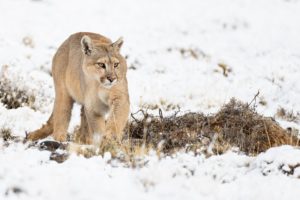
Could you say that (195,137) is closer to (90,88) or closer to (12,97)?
(90,88)

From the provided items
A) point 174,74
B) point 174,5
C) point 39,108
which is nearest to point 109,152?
point 39,108

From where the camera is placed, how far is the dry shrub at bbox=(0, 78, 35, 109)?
9403mm

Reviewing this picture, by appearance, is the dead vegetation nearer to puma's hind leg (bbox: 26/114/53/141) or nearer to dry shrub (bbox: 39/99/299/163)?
dry shrub (bbox: 39/99/299/163)

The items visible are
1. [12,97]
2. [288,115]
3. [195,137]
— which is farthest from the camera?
[12,97]

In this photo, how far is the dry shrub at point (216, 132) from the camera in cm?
645

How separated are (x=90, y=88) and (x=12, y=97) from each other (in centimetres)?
273

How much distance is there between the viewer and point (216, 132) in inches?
279

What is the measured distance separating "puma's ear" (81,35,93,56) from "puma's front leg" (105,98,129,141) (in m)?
0.80

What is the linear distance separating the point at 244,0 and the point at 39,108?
1776 cm

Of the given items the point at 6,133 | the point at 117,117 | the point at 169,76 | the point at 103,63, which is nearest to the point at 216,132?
the point at 117,117

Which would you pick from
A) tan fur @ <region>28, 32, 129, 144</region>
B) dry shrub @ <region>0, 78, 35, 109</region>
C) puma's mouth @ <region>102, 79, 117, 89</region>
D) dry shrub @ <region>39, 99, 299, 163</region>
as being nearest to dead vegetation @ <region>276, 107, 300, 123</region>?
dry shrub @ <region>39, 99, 299, 163</region>

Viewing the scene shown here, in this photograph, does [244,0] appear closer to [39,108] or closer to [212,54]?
[212,54]

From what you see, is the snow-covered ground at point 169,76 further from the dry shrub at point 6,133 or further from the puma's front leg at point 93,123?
the puma's front leg at point 93,123

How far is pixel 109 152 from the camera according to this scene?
213 inches
